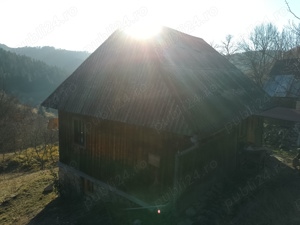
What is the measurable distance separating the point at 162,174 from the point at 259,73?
31.8 m

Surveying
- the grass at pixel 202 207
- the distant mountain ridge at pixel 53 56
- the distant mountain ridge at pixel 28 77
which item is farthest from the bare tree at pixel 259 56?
the distant mountain ridge at pixel 53 56

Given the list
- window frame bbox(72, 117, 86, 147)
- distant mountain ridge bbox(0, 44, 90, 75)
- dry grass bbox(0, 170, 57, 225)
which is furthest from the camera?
distant mountain ridge bbox(0, 44, 90, 75)

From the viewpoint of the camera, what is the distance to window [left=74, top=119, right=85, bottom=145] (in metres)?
10.8

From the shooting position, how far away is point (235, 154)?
457 inches

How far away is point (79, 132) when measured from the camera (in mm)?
11070

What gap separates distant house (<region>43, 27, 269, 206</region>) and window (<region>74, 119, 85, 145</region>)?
5cm

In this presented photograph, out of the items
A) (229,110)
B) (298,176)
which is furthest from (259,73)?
(229,110)

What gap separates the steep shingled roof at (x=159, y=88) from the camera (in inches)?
297

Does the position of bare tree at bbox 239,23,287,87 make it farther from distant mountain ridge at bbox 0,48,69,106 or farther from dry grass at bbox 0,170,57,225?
distant mountain ridge at bbox 0,48,69,106

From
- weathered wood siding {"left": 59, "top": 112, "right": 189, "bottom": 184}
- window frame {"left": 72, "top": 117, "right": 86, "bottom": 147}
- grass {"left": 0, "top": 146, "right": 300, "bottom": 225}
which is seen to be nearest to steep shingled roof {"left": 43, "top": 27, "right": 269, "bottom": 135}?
weathered wood siding {"left": 59, "top": 112, "right": 189, "bottom": 184}

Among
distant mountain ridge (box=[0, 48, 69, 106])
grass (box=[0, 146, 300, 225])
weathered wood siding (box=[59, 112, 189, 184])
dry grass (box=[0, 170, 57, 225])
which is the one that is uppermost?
distant mountain ridge (box=[0, 48, 69, 106])

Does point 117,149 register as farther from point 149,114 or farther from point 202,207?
point 202,207

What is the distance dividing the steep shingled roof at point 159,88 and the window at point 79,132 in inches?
33.3

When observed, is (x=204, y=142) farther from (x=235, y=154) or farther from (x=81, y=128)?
(x=81, y=128)
